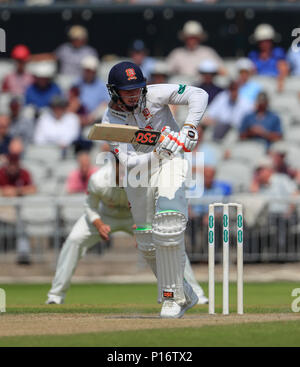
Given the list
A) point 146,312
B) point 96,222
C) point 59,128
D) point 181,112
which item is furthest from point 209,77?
point 146,312

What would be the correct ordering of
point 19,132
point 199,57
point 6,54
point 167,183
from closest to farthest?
point 167,183 → point 19,132 → point 199,57 → point 6,54

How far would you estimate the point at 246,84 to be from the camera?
56.4ft

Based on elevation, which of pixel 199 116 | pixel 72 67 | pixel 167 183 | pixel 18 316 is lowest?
pixel 18 316

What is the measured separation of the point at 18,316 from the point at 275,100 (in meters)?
10.2

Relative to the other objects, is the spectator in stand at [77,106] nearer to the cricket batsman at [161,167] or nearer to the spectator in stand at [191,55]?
the spectator in stand at [191,55]

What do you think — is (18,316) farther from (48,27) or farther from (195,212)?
(48,27)

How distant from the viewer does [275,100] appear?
17.7 meters

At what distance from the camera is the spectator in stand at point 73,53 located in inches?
728

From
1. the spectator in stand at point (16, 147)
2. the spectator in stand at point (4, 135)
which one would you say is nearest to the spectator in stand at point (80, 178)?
the spectator in stand at point (16, 147)

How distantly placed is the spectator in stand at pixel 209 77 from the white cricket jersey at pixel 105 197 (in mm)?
6057

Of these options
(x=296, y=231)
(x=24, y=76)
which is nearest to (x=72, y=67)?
(x=24, y=76)

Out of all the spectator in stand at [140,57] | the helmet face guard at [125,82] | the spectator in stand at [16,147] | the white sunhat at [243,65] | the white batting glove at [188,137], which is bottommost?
the spectator in stand at [16,147]

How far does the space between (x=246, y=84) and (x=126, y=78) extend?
9365mm

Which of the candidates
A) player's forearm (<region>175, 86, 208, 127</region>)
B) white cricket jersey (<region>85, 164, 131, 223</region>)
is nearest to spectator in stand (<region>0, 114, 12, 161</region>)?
white cricket jersey (<region>85, 164, 131, 223</region>)
